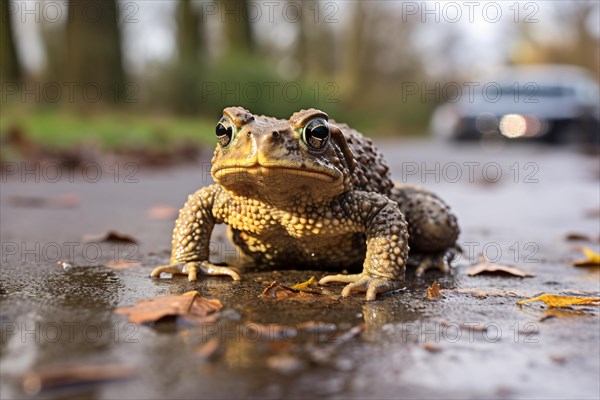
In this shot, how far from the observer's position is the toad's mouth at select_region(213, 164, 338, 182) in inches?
100

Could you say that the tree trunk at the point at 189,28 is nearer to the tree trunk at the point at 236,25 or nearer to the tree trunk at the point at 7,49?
the tree trunk at the point at 236,25

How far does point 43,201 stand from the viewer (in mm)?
5410

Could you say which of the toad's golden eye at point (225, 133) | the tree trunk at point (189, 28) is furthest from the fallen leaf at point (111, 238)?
the tree trunk at point (189, 28)

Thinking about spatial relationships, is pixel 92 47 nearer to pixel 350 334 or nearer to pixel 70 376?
pixel 350 334

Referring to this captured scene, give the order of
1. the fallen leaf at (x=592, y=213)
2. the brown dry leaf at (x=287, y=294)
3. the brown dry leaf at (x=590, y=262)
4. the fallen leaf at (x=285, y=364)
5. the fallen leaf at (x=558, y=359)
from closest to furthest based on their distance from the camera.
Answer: the fallen leaf at (x=285, y=364) < the fallen leaf at (x=558, y=359) < the brown dry leaf at (x=287, y=294) < the brown dry leaf at (x=590, y=262) < the fallen leaf at (x=592, y=213)

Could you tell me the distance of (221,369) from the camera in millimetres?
1729

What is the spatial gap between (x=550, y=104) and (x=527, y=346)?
1559 centimetres

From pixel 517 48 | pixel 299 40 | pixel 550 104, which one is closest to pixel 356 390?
pixel 550 104

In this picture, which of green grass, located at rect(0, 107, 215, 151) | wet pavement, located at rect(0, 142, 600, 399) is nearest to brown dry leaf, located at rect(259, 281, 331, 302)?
wet pavement, located at rect(0, 142, 600, 399)

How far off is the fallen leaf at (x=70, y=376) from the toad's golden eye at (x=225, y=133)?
4.01 feet

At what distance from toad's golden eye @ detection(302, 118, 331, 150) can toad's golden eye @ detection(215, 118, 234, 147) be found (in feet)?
1.03

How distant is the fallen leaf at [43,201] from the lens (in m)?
5.24

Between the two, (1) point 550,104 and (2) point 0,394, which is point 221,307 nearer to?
(2) point 0,394

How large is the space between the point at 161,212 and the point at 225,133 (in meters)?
2.58
